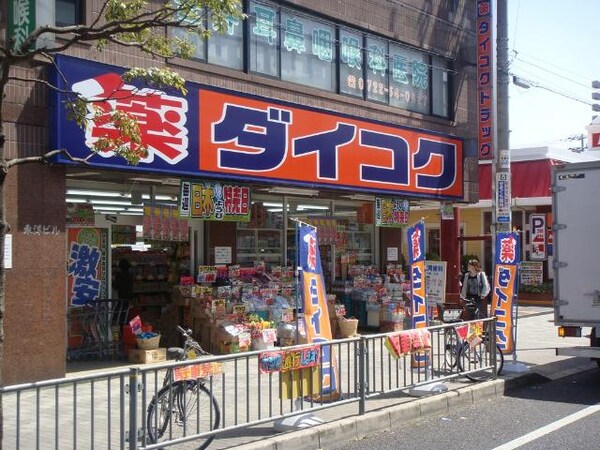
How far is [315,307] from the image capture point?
801 cm

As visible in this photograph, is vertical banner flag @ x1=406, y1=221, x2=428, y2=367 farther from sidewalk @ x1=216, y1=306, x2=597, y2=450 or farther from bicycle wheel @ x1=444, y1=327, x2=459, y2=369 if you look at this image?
sidewalk @ x1=216, y1=306, x2=597, y2=450

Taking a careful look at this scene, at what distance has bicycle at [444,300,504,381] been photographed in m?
9.51

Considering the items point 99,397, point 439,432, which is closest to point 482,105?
point 439,432

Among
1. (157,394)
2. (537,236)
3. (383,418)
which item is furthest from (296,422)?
(537,236)

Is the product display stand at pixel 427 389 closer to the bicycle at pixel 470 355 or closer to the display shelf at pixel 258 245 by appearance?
the bicycle at pixel 470 355

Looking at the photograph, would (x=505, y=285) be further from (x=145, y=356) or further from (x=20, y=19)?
(x=20, y=19)

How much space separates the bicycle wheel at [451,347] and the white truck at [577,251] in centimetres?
254

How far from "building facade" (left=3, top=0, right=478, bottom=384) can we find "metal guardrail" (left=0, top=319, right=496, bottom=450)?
10.7 feet

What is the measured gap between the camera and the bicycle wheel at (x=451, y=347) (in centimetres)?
943

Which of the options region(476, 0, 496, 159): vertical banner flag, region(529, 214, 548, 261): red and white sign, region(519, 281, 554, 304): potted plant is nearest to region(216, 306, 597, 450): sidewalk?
region(529, 214, 548, 261): red and white sign

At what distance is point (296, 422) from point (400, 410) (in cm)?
152

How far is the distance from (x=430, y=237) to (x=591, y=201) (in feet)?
62.1

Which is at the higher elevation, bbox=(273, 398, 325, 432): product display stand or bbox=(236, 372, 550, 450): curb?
bbox=(273, 398, 325, 432): product display stand

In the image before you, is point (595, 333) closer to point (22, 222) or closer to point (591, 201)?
point (591, 201)
